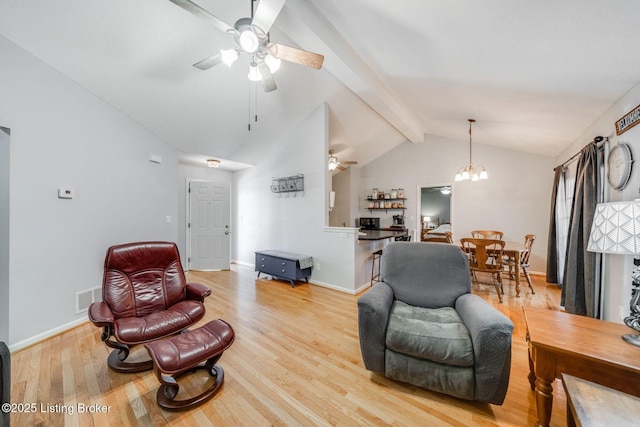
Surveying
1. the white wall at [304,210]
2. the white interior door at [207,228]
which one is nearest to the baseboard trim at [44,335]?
the white interior door at [207,228]

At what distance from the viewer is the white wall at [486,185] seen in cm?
481

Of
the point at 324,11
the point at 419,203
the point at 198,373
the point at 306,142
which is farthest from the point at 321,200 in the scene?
the point at 419,203

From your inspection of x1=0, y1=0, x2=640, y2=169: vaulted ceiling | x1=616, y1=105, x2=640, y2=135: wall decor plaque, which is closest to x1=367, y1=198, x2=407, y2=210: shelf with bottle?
x1=0, y1=0, x2=640, y2=169: vaulted ceiling

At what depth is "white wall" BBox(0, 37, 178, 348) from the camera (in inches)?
87.8

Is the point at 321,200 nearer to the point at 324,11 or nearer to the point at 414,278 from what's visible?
the point at 414,278

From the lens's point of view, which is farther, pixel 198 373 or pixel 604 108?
pixel 604 108

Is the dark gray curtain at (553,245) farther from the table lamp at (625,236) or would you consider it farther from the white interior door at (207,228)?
the white interior door at (207,228)

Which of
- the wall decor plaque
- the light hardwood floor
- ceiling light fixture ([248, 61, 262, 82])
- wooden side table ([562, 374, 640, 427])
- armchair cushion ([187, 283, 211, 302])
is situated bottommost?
the light hardwood floor

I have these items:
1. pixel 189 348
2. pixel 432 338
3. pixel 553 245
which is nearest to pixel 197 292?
pixel 189 348

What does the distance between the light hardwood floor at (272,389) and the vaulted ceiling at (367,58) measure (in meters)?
2.49

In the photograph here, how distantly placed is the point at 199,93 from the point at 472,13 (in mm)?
3137

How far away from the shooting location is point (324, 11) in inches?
85.7

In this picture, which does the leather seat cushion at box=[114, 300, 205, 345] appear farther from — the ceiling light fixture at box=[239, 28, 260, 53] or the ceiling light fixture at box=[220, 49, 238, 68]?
the ceiling light fixture at box=[239, 28, 260, 53]

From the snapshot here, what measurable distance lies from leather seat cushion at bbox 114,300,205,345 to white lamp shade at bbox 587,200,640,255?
2.99 meters
